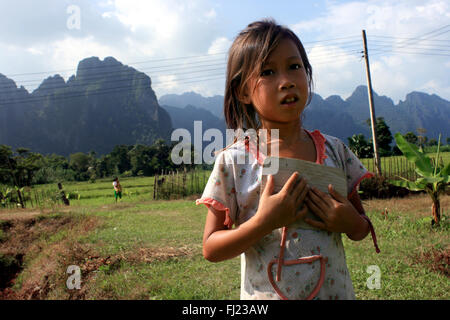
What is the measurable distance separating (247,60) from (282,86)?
15cm

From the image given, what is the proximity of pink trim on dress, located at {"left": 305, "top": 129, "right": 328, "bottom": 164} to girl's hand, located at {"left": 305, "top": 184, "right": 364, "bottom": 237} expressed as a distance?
0.14 m

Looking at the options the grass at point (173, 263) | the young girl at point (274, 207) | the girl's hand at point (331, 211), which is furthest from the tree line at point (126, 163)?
the girl's hand at point (331, 211)

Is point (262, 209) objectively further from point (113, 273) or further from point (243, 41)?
point (113, 273)

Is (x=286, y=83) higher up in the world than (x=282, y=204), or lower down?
higher up

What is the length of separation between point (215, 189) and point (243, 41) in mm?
454

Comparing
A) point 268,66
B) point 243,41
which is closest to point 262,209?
point 268,66

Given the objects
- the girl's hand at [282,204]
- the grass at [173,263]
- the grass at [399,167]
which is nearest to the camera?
the girl's hand at [282,204]

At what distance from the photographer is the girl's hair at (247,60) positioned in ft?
3.11

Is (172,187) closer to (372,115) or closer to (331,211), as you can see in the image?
(372,115)

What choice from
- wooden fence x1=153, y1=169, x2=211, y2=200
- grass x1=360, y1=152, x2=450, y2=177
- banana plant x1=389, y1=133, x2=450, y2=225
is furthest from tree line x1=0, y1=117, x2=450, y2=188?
banana plant x1=389, y1=133, x2=450, y2=225

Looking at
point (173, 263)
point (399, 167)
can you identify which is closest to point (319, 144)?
point (173, 263)

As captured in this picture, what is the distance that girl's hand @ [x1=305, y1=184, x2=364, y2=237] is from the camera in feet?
2.85

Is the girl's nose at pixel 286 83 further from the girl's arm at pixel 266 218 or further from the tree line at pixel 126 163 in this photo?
the tree line at pixel 126 163

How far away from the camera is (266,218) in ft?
2.72
